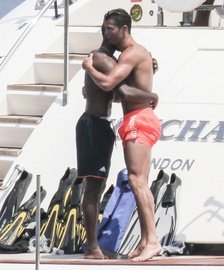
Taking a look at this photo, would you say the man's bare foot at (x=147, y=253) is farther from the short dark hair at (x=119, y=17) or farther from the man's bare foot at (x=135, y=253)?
the short dark hair at (x=119, y=17)

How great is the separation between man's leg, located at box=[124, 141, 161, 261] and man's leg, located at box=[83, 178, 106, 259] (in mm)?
253

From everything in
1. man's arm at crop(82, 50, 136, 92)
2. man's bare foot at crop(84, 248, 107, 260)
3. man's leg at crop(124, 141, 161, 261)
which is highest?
man's arm at crop(82, 50, 136, 92)

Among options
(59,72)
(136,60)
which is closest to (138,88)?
(136,60)

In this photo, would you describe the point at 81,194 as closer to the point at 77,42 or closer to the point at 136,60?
the point at 136,60

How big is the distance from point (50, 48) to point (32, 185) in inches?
70.6

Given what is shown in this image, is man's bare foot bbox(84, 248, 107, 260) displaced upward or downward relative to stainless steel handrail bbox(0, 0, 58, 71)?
downward

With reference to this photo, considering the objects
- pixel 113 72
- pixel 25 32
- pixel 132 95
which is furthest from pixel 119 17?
pixel 25 32

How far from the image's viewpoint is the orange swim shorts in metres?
8.73

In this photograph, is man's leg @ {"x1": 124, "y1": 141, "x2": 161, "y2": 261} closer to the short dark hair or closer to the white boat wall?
the short dark hair

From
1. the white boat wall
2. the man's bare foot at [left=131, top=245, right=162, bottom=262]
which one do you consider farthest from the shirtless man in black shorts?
the white boat wall

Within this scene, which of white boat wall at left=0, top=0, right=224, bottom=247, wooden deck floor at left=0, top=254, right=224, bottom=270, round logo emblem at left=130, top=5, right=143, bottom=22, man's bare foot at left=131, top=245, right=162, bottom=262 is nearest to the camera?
wooden deck floor at left=0, top=254, right=224, bottom=270

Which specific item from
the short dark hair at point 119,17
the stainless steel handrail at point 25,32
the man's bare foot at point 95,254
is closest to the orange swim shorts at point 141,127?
the short dark hair at point 119,17

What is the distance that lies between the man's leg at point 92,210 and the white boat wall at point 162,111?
96cm

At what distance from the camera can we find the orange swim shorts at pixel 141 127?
873 centimetres
